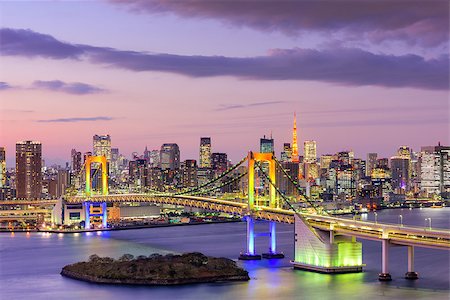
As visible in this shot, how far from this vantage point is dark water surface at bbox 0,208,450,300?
74.6 ft

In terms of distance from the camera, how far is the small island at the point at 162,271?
24609mm

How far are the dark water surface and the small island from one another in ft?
1.25

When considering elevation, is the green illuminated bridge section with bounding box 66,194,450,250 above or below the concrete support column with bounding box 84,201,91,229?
above

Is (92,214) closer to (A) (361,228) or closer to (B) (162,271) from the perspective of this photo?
(B) (162,271)

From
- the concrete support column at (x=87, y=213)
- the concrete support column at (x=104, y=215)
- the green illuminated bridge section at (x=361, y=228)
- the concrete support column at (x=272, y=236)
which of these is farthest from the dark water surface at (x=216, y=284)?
the concrete support column at (x=104, y=215)

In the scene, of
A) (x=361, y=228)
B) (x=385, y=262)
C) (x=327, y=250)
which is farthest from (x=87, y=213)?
(x=385, y=262)

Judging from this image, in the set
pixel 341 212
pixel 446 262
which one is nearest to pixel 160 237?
pixel 446 262

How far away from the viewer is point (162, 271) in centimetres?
2481

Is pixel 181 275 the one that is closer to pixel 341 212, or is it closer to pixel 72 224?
pixel 72 224

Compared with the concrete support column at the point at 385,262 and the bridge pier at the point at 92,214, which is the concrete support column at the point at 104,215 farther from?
the concrete support column at the point at 385,262

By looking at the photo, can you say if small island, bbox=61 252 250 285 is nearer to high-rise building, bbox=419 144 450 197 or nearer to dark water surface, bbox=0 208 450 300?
dark water surface, bbox=0 208 450 300

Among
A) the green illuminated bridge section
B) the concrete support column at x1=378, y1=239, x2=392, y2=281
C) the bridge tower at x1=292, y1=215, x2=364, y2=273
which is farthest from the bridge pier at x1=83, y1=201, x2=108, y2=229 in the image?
the concrete support column at x1=378, y1=239, x2=392, y2=281

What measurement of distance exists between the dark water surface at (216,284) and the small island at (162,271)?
15.0 inches

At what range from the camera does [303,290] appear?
23.0 metres
